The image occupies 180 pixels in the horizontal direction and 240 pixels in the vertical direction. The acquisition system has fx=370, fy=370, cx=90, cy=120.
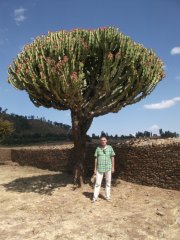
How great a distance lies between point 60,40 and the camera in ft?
42.1

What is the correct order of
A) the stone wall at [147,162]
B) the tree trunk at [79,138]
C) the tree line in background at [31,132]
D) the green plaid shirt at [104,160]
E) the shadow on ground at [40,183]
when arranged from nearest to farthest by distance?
the green plaid shirt at [104,160] < the stone wall at [147,162] < the tree trunk at [79,138] < the shadow on ground at [40,183] < the tree line in background at [31,132]

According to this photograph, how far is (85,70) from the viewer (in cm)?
1348

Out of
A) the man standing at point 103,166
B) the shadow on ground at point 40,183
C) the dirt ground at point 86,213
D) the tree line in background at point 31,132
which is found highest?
the tree line in background at point 31,132

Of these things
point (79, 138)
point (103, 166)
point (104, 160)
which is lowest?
point (103, 166)

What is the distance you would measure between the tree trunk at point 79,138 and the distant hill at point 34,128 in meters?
25.5

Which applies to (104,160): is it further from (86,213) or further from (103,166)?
(86,213)

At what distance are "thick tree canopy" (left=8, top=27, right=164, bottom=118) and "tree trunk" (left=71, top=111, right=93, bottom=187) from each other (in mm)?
413

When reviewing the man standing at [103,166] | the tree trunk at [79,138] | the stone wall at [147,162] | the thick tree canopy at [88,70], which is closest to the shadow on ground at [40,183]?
the tree trunk at [79,138]

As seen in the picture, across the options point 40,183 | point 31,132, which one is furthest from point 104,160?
point 31,132

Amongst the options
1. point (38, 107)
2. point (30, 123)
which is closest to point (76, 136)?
point (38, 107)

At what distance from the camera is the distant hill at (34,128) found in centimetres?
4147

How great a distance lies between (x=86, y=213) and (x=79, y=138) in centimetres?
379

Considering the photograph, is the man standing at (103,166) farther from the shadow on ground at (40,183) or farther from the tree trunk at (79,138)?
the shadow on ground at (40,183)

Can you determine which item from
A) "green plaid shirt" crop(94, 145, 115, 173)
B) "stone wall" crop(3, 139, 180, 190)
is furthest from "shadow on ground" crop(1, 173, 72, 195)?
"green plaid shirt" crop(94, 145, 115, 173)
